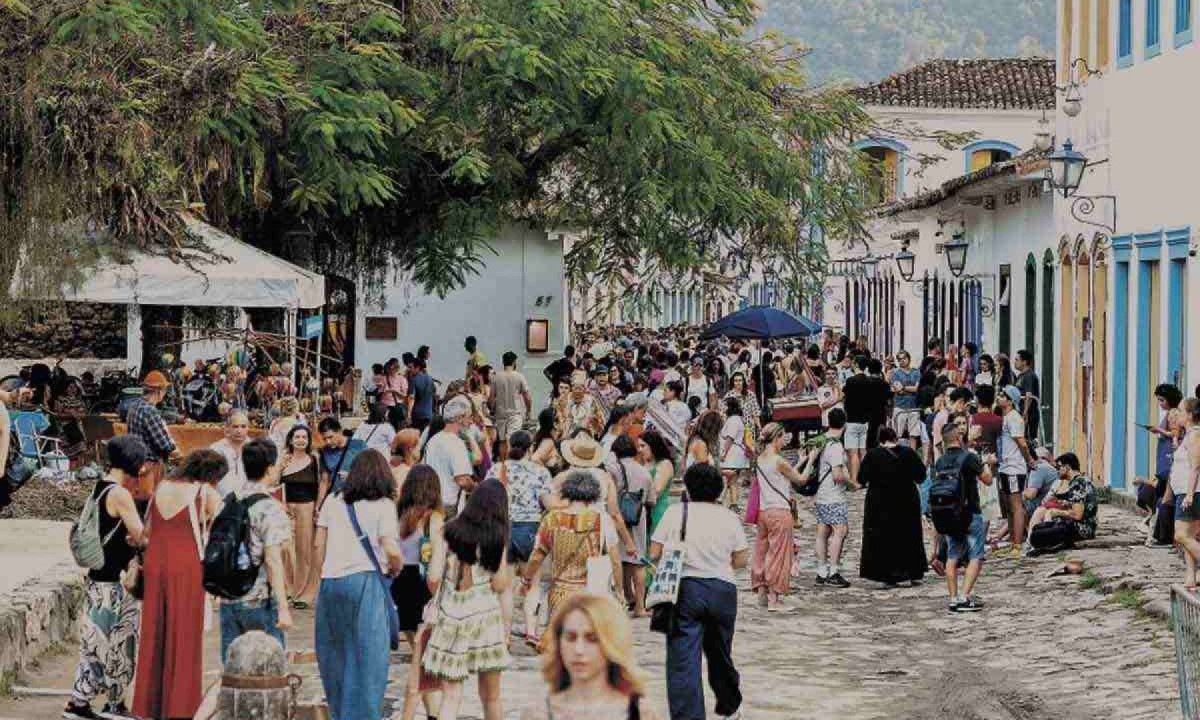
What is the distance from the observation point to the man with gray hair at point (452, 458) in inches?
667

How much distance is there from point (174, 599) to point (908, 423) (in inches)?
731

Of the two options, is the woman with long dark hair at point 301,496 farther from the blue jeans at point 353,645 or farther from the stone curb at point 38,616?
the blue jeans at point 353,645

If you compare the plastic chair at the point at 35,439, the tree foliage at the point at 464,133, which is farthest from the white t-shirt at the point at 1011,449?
the plastic chair at the point at 35,439

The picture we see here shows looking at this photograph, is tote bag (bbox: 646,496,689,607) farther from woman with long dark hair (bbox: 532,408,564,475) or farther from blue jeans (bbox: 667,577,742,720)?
woman with long dark hair (bbox: 532,408,564,475)

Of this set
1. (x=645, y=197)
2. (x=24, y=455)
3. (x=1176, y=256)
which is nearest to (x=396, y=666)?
(x=24, y=455)

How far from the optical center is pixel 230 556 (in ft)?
39.5

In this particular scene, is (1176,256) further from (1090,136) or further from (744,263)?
(744,263)

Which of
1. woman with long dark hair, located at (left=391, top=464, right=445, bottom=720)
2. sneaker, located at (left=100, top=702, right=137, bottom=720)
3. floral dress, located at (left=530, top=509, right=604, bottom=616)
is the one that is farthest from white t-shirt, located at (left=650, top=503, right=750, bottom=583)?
sneaker, located at (left=100, top=702, right=137, bottom=720)

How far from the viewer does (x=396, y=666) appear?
1528 centimetres

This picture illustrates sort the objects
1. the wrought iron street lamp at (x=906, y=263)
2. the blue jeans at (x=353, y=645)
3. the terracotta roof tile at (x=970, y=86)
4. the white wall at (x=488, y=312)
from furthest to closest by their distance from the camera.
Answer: the terracotta roof tile at (x=970, y=86) → the wrought iron street lamp at (x=906, y=263) → the white wall at (x=488, y=312) → the blue jeans at (x=353, y=645)

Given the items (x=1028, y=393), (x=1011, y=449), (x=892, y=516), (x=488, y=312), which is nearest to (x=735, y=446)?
(x=1011, y=449)

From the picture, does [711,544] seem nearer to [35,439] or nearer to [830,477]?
[830,477]

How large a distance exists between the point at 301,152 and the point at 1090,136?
30.4 ft

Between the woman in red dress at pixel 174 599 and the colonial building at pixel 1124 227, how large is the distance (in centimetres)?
1323
